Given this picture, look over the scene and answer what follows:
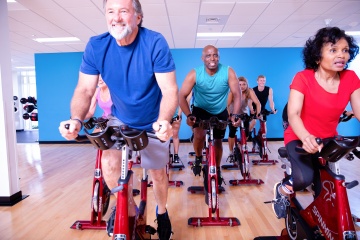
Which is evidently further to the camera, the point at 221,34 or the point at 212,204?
the point at 221,34

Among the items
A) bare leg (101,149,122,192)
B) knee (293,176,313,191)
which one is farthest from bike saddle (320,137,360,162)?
bare leg (101,149,122,192)

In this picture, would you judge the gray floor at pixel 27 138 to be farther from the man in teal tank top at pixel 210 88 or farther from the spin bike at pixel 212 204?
the spin bike at pixel 212 204

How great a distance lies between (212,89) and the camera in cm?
304

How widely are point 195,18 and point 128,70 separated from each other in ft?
13.5

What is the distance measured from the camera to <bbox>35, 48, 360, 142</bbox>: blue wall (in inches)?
326

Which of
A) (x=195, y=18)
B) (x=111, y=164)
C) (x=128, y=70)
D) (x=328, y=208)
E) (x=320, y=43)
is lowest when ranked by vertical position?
(x=328, y=208)

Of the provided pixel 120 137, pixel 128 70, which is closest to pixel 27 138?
pixel 128 70

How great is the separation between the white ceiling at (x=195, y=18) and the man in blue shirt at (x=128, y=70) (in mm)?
3121

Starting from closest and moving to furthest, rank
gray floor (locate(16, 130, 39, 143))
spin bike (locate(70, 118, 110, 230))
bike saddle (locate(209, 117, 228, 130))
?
spin bike (locate(70, 118, 110, 230)) → bike saddle (locate(209, 117, 228, 130)) → gray floor (locate(16, 130, 39, 143))

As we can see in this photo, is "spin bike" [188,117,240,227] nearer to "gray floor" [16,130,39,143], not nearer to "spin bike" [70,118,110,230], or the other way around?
"spin bike" [70,118,110,230]

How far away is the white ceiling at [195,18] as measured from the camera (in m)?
4.58

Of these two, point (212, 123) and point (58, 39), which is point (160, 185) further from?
point (58, 39)

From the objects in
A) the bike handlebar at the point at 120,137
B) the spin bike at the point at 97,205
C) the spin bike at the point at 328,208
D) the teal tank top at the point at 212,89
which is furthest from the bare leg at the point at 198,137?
the bike handlebar at the point at 120,137

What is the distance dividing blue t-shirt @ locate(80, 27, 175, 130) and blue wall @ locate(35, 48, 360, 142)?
668 cm
